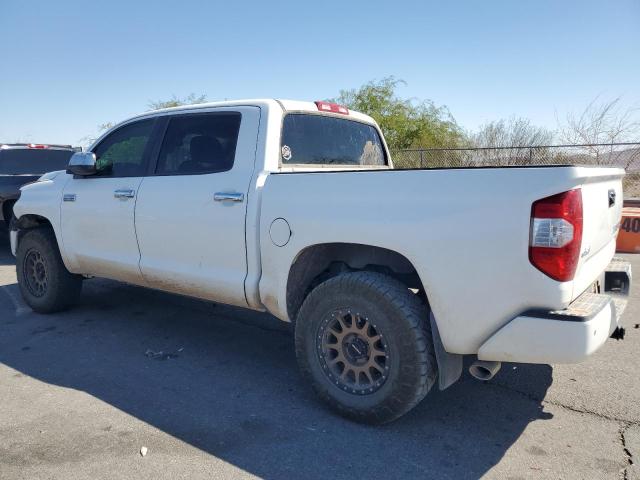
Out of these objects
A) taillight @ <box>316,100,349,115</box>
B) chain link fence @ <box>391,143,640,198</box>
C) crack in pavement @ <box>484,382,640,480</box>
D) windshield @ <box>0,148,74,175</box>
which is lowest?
crack in pavement @ <box>484,382,640,480</box>

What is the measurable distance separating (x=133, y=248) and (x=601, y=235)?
11.4 feet

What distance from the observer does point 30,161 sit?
9.71 meters

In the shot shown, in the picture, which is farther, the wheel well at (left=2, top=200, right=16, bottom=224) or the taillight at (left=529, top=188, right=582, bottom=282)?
the wheel well at (left=2, top=200, right=16, bottom=224)

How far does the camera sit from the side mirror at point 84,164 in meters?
4.68

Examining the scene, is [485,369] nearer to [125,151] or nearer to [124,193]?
[124,193]

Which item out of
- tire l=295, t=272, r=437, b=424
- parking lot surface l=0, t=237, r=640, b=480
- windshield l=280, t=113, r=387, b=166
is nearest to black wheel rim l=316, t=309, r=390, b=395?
tire l=295, t=272, r=437, b=424

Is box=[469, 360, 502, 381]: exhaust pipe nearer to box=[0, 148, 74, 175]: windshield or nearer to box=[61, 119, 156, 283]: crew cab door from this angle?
box=[61, 119, 156, 283]: crew cab door

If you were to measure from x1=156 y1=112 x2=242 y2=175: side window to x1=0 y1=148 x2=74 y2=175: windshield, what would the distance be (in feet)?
20.9

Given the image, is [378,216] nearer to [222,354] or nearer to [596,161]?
[222,354]

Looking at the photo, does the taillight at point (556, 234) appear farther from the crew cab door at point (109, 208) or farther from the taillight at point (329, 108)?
the crew cab door at point (109, 208)

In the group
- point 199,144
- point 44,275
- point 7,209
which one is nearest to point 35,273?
point 44,275

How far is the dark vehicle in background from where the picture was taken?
8.84 metres

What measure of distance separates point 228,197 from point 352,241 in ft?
3.51

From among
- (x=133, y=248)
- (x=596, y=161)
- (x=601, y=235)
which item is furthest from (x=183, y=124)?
(x=596, y=161)
